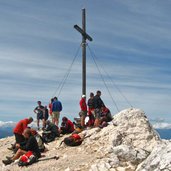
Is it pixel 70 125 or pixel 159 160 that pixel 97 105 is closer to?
pixel 70 125

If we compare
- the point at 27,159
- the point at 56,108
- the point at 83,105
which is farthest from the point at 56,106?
the point at 27,159

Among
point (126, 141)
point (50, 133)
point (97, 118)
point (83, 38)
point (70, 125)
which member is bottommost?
point (50, 133)

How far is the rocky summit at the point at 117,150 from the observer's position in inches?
582

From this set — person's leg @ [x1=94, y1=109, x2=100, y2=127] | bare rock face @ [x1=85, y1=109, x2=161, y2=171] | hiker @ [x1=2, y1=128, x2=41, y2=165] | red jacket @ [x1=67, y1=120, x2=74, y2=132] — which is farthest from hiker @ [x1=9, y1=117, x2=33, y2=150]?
person's leg @ [x1=94, y1=109, x2=100, y2=127]

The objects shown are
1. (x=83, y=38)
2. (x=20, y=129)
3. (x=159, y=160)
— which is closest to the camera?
(x=159, y=160)

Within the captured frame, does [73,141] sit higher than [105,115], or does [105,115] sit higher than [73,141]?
[105,115]

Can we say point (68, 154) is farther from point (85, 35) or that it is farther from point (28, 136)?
point (85, 35)

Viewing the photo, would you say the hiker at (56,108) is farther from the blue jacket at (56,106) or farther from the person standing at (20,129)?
the person standing at (20,129)

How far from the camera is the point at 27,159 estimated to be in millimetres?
18422

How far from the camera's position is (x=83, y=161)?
17.4m

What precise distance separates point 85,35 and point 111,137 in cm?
973

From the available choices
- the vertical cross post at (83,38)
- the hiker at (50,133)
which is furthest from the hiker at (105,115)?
the hiker at (50,133)

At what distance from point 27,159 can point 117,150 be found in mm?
4899

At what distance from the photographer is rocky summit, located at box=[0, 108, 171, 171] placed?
14.8m
